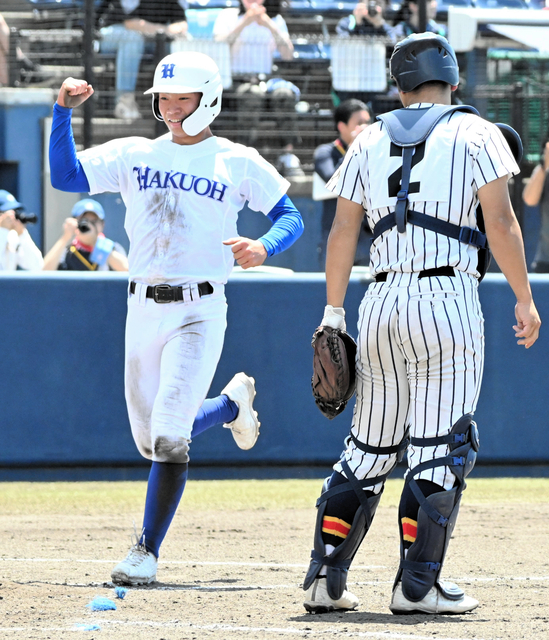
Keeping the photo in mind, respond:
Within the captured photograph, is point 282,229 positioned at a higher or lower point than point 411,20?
lower

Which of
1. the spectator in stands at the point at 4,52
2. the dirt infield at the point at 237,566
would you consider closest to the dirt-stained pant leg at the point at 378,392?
the dirt infield at the point at 237,566

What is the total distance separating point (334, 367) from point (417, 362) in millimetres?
285

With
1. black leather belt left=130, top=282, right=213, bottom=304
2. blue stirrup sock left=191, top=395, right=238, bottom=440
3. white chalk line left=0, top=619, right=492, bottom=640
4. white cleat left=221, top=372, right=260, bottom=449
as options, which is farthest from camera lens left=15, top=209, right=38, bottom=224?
white chalk line left=0, top=619, right=492, bottom=640

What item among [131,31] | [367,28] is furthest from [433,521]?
[367,28]

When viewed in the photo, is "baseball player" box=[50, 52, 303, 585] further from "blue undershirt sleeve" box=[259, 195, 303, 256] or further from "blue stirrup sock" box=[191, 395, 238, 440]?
"blue stirrup sock" box=[191, 395, 238, 440]

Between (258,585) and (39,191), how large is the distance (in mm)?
6822

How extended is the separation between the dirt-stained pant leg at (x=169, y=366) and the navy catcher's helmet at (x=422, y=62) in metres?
1.28

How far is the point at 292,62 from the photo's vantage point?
36.5 feet

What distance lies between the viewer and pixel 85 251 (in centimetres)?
837

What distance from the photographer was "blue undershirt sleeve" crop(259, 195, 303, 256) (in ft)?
14.6

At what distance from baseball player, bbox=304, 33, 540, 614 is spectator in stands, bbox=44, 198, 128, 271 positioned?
4749 millimetres

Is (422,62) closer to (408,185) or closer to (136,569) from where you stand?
(408,185)

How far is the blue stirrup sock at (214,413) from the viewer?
492 centimetres

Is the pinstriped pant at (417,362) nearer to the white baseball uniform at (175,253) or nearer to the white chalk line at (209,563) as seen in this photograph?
the white baseball uniform at (175,253)
